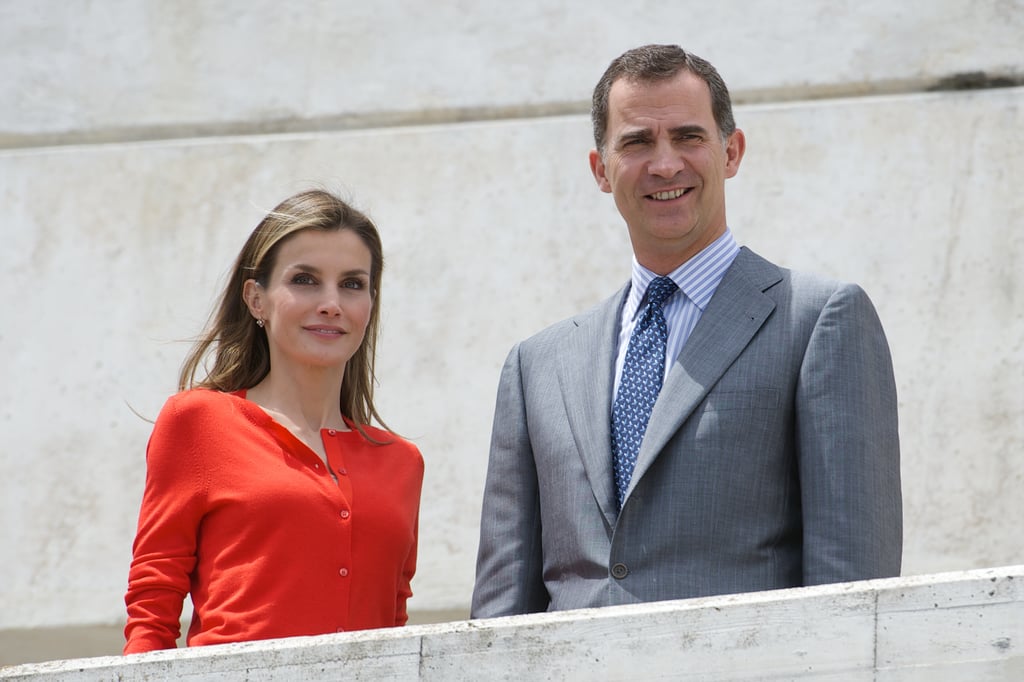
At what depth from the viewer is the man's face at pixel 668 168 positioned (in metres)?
2.12

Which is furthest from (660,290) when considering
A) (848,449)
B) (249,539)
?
(249,539)

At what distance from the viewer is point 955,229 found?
3.70 meters

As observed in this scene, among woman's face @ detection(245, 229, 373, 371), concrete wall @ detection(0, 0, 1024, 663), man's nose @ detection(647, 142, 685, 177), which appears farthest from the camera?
concrete wall @ detection(0, 0, 1024, 663)

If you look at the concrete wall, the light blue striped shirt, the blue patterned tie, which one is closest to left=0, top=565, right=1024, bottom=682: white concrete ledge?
the blue patterned tie

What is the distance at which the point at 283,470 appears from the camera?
2.22 metres

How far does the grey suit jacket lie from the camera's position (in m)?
1.89

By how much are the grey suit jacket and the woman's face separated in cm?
48

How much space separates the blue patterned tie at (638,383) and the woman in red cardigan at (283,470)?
44 centimetres

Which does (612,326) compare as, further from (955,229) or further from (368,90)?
(368,90)

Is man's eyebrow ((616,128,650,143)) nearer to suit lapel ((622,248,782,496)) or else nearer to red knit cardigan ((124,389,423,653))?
suit lapel ((622,248,782,496))

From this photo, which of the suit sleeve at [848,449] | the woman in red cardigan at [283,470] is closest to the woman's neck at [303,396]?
the woman in red cardigan at [283,470]

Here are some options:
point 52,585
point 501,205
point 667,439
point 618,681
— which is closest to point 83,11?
point 501,205

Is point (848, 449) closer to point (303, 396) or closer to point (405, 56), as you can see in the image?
point (303, 396)

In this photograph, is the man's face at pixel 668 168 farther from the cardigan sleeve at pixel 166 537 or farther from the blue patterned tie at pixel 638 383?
the cardigan sleeve at pixel 166 537
